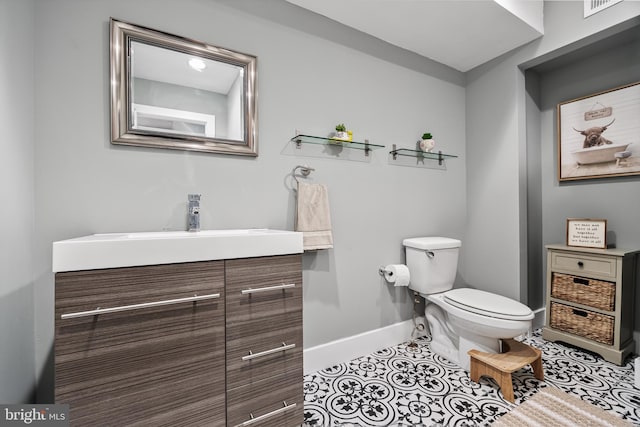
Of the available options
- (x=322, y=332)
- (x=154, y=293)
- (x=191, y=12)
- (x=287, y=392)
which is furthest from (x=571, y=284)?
(x=191, y=12)

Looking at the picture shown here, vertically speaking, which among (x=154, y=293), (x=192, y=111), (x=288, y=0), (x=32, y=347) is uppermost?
(x=288, y=0)

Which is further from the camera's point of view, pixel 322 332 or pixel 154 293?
pixel 322 332

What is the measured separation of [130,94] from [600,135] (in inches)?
126

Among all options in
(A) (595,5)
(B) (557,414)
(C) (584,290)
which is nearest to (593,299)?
(C) (584,290)

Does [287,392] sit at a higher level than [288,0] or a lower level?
lower

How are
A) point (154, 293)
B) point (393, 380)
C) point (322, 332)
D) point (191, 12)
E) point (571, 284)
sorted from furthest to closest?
1. point (571, 284)
2. point (322, 332)
3. point (393, 380)
4. point (191, 12)
5. point (154, 293)

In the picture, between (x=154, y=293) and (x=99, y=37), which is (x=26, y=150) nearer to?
(x=99, y=37)

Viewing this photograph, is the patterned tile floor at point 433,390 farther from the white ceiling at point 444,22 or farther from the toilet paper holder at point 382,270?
the white ceiling at point 444,22

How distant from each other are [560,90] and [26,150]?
11.9 feet

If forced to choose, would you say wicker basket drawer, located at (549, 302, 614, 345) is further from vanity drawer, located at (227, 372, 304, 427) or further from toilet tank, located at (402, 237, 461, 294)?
vanity drawer, located at (227, 372, 304, 427)

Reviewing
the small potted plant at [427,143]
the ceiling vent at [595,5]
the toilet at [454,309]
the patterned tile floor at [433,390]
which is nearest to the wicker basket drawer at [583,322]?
the patterned tile floor at [433,390]

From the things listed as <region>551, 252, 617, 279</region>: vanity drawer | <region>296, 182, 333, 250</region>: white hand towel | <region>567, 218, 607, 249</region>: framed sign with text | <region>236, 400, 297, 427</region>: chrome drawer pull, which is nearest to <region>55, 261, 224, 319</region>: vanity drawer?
<region>236, 400, 297, 427</region>: chrome drawer pull

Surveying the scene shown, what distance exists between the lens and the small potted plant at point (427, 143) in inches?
88.2

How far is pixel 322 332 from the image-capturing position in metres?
1.84
